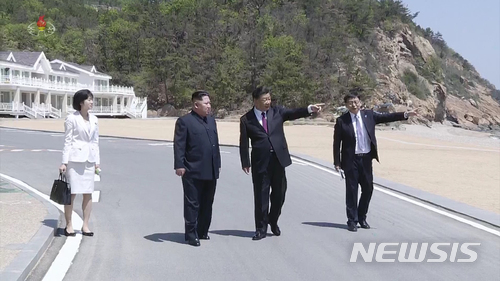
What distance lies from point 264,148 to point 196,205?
1157mm

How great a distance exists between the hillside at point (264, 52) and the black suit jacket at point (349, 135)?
5938cm

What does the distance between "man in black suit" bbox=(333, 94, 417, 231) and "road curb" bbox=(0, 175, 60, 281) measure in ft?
13.5

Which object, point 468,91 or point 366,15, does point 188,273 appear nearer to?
point 366,15

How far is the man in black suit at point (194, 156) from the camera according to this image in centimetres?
805

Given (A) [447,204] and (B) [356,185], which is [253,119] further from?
(A) [447,204]

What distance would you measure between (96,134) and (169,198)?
388 cm

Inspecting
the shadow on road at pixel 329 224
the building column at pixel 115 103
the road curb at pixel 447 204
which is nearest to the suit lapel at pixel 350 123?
the shadow on road at pixel 329 224

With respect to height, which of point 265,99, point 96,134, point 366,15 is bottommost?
point 96,134

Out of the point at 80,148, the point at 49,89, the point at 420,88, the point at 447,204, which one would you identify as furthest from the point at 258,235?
the point at 420,88

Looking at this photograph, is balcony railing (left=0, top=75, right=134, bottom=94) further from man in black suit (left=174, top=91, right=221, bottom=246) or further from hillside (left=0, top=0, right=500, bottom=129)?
man in black suit (left=174, top=91, right=221, bottom=246)

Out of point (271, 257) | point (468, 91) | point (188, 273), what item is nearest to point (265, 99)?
point (271, 257)

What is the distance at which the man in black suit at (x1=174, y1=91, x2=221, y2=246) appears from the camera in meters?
8.05

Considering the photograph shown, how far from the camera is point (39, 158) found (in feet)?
65.0

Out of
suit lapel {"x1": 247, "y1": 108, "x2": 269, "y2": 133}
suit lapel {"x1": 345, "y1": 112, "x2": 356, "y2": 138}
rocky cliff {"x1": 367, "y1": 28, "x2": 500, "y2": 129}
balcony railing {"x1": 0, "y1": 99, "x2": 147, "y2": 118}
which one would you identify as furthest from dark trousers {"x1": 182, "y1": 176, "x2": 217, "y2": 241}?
rocky cliff {"x1": 367, "y1": 28, "x2": 500, "y2": 129}
